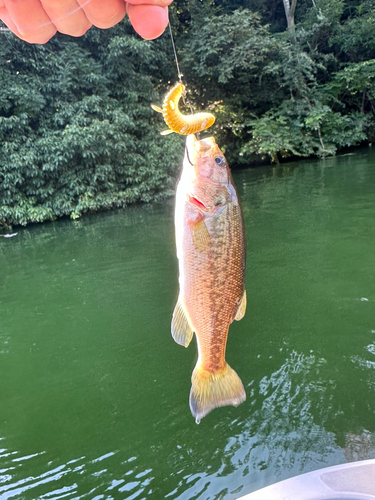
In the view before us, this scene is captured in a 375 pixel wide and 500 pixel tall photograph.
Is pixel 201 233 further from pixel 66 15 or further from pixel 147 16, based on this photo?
pixel 66 15

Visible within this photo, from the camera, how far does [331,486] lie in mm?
2018

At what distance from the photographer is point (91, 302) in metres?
6.46

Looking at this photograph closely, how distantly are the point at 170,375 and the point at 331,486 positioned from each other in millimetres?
2499

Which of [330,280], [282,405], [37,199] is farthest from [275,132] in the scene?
[282,405]

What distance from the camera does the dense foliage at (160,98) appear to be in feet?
45.0

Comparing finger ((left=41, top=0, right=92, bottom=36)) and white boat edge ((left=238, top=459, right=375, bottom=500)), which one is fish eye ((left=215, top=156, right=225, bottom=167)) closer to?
finger ((left=41, top=0, right=92, bottom=36))

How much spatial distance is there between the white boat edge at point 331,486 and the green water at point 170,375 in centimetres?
109

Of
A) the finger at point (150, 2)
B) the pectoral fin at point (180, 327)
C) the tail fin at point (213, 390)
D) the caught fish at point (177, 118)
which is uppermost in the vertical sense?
the finger at point (150, 2)

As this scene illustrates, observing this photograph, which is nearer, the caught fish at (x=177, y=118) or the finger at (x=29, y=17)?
the finger at (x=29, y=17)

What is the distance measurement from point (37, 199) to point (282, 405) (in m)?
12.4

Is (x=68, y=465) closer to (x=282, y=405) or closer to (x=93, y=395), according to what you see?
(x=93, y=395)

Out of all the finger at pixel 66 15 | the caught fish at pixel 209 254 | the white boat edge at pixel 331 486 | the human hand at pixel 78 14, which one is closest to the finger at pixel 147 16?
the human hand at pixel 78 14

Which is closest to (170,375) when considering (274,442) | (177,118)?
(274,442)

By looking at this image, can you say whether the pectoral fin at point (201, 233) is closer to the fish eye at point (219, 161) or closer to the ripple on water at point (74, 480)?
the fish eye at point (219, 161)
